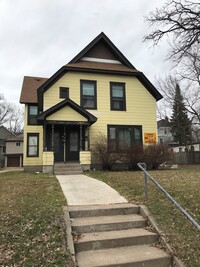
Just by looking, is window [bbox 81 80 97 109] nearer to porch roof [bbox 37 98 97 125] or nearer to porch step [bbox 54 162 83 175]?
porch roof [bbox 37 98 97 125]

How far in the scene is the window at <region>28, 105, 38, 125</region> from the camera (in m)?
19.7

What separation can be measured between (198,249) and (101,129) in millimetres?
14235

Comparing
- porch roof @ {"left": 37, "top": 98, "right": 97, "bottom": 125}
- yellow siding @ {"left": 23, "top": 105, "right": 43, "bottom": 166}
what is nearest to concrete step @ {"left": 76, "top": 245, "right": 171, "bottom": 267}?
porch roof @ {"left": 37, "top": 98, "right": 97, "bottom": 125}

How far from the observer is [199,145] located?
39.0 m

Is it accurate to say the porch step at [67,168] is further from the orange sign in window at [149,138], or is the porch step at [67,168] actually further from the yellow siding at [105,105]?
the orange sign in window at [149,138]

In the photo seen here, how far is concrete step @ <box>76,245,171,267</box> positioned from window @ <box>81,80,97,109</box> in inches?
561

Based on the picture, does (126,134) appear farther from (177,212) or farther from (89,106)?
(177,212)

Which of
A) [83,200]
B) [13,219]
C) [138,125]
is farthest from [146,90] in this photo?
[13,219]

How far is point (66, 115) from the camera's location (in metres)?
17.0

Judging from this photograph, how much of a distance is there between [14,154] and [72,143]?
79.2ft

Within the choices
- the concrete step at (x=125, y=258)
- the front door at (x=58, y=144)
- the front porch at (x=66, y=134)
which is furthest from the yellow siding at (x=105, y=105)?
the concrete step at (x=125, y=258)

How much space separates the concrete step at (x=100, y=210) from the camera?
6.32m

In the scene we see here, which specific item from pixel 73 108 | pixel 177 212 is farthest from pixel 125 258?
pixel 73 108

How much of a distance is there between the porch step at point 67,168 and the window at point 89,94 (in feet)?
15.1
